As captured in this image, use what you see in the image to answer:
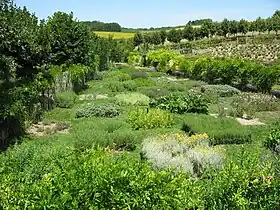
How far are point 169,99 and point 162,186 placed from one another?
17201 mm

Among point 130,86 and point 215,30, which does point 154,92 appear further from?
point 215,30

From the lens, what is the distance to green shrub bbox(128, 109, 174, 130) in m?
17.5

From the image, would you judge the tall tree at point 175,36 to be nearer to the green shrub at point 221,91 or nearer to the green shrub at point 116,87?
the green shrub at point 116,87

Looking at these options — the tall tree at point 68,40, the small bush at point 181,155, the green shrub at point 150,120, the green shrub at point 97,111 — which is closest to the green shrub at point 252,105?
Result: the green shrub at point 150,120

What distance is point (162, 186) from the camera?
5.43 meters

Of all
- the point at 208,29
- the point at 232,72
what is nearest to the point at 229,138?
the point at 232,72

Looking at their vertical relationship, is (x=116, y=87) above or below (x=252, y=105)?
below

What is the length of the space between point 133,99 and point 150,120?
8103 mm

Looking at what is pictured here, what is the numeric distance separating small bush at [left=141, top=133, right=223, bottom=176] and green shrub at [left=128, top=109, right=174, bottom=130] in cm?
506

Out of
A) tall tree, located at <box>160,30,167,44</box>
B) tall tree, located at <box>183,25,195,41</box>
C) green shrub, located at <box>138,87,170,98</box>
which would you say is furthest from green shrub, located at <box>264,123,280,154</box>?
tall tree, located at <box>160,30,167,44</box>

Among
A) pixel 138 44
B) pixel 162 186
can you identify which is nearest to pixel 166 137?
pixel 162 186

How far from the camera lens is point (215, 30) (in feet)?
282

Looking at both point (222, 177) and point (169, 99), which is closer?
point (222, 177)

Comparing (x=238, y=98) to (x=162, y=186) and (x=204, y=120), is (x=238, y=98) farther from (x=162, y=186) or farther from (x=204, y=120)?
(x=162, y=186)
